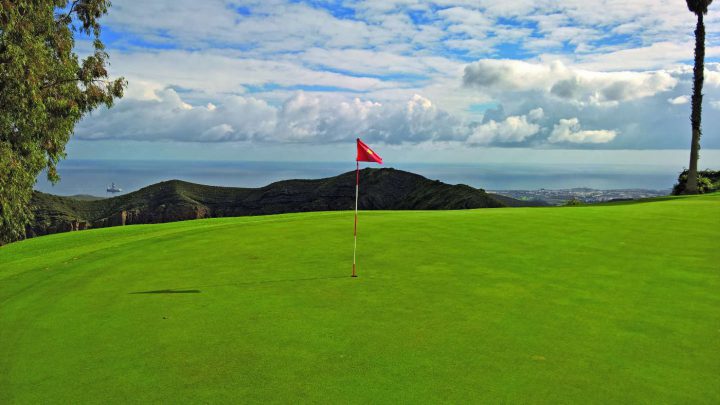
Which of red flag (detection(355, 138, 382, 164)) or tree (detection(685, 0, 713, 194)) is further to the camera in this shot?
tree (detection(685, 0, 713, 194))

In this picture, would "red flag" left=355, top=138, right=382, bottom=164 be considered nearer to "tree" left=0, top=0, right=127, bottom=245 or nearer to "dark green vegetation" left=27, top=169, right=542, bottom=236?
"tree" left=0, top=0, right=127, bottom=245

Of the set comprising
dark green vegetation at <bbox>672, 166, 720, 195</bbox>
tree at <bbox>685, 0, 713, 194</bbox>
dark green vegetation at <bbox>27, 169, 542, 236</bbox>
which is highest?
tree at <bbox>685, 0, 713, 194</bbox>

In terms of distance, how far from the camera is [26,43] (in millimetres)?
25500

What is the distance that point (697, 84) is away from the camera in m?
43.6

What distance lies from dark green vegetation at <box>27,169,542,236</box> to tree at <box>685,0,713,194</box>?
53973 mm

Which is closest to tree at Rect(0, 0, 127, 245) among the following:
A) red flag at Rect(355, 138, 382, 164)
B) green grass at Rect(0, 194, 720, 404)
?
green grass at Rect(0, 194, 720, 404)

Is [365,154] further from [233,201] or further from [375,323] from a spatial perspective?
[233,201]

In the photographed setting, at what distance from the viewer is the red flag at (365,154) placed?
38.2 feet

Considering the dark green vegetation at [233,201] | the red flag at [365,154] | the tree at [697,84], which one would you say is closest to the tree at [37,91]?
the red flag at [365,154]

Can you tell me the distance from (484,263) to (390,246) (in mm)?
3302

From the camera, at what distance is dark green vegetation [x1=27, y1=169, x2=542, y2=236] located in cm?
10906

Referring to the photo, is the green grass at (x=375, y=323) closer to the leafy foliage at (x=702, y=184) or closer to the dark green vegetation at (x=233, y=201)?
the leafy foliage at (x=702, y=184)

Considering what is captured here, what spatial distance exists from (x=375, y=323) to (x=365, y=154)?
4869mm

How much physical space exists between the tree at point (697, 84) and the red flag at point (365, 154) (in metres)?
43.5
